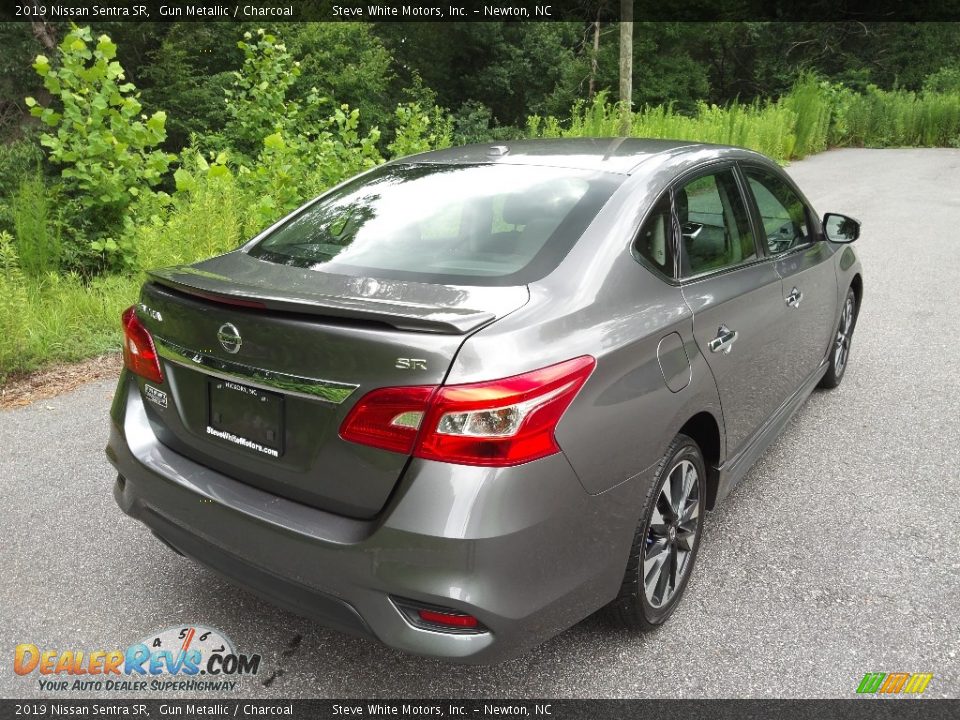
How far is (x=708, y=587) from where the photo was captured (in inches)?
116

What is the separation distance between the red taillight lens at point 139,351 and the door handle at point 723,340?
5.96 feet

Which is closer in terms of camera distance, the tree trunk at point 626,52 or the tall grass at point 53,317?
the tall grass at point 53,317

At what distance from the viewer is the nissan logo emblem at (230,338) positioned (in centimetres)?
217

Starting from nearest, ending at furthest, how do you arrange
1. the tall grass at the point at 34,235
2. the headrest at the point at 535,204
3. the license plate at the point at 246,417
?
1. the license plate at the point at 246,417
2. the headrest at the point at 535,204
3. the tall grass at the point at 34,235

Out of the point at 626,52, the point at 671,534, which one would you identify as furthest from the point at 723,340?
the point at 626,52

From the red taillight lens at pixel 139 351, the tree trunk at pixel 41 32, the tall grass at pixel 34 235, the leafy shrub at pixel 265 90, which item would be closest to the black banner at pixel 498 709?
the red taillight lens at pixel 139 351

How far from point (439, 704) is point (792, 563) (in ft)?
5.06

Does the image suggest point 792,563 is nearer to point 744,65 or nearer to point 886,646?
point 886,646

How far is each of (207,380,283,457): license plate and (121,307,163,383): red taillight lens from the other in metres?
0.30

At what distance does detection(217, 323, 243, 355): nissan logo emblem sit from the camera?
2174 millimetres

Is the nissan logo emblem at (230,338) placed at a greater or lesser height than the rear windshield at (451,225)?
lesser

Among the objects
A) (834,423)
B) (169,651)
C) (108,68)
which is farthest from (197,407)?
(108,68)

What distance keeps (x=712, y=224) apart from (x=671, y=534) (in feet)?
3.90

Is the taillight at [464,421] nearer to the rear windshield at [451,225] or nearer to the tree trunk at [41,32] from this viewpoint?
the rear windshield at [451,225]
